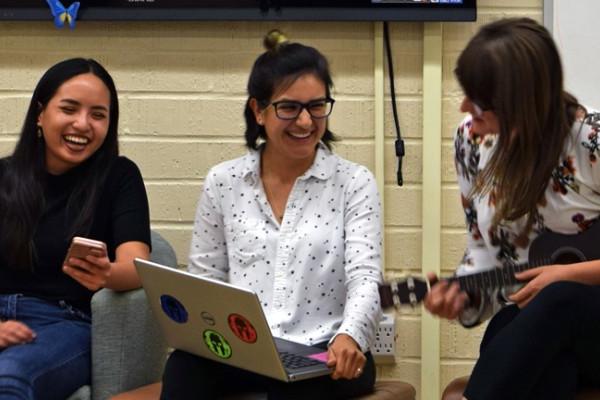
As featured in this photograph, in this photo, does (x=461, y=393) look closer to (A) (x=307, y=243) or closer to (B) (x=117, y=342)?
(A) (x=307, y=243)

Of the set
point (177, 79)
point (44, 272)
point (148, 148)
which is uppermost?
point (177, 79)

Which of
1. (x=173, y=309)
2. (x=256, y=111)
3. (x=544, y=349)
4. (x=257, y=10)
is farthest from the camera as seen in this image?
(x=257, y=10)

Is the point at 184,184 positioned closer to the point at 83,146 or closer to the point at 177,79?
the point at 177,79

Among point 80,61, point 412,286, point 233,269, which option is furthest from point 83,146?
point 412,286

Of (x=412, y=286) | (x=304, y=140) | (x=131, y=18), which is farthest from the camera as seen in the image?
(x=131, y=18)

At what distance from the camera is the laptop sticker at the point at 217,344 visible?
81.5 inches

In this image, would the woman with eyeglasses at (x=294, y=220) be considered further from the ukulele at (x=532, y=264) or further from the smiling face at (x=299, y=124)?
the ukulele at (x=532, y=264)

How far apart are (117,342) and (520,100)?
3.32ft

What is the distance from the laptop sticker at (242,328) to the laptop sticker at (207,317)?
50 mm

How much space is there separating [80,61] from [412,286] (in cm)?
103

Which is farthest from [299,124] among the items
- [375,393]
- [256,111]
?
[375,393]

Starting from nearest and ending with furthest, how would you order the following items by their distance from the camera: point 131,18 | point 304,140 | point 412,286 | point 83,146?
point 412,286 → point 304,140 → point 83,146 → point 131,18

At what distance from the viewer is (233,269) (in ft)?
7.84

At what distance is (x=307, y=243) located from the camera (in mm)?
2326
